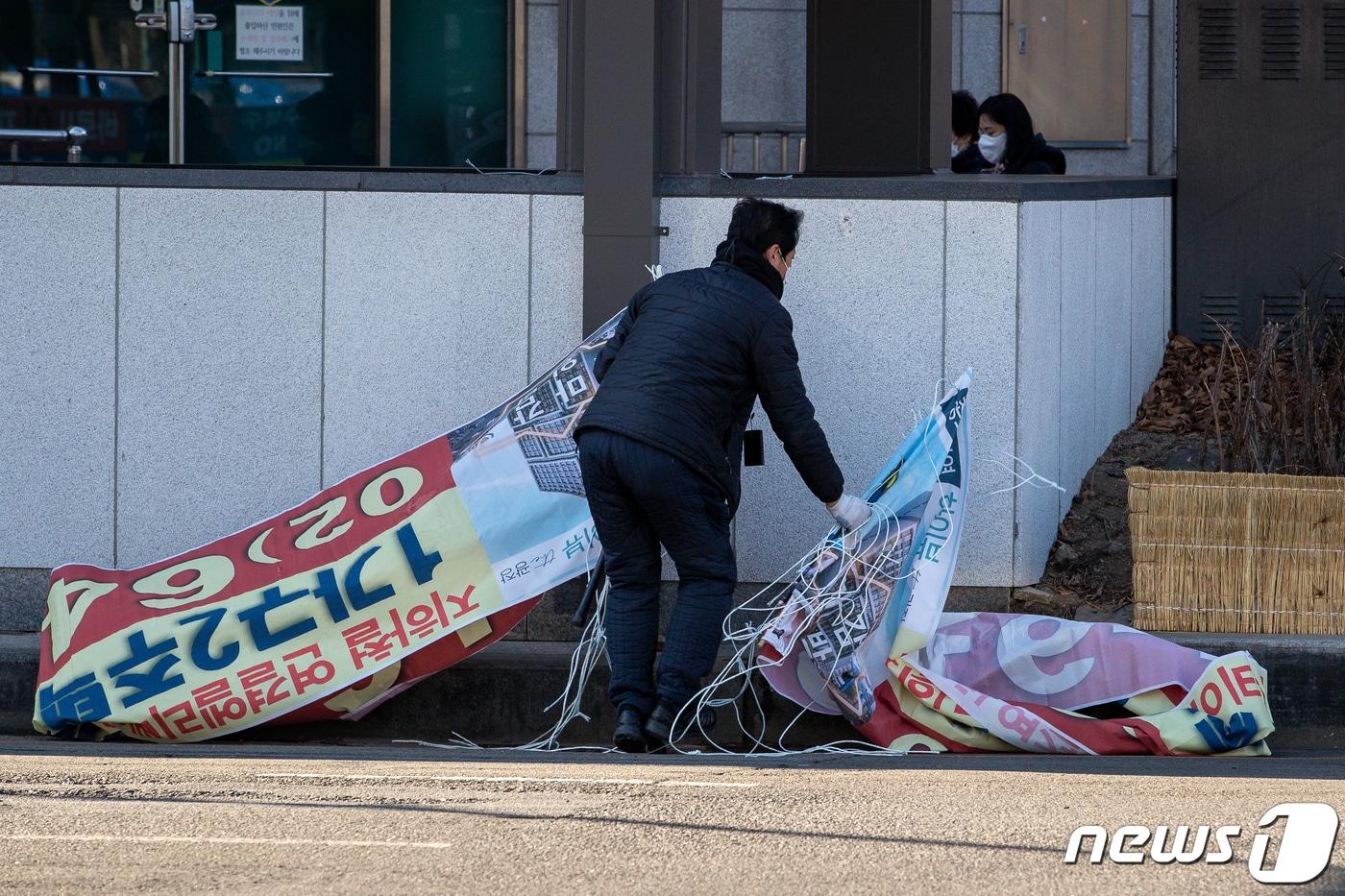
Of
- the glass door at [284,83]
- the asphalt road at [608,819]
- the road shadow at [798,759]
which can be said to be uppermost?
the glass door at [284,83]

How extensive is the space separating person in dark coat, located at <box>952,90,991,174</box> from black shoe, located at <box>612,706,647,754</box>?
223 inches

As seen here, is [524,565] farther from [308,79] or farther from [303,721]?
[308,79]

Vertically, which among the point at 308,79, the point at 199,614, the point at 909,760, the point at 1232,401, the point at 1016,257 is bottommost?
the point at 909,760

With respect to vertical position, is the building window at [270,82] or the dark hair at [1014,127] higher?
the building window at [270,82]

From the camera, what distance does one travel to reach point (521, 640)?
785cm

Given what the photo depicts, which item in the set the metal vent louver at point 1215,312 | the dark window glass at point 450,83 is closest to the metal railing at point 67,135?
the dark window glass at point 450,83

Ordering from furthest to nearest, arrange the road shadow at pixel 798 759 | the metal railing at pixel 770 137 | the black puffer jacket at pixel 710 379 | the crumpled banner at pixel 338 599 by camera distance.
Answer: the metal railing at pixel 770 137 < the crumpled banner at pixel 338 599 < the black puffer jacket at pixel 710 379 < the road shadow at pixel 798 759

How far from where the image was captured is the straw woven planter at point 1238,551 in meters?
7.36

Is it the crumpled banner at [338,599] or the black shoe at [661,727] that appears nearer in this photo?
the black shoe at [661,727]

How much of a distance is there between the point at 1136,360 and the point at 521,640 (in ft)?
13.7

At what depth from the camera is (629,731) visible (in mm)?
6434

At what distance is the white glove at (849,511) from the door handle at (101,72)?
7501mm

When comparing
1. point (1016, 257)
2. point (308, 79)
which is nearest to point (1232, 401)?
point (1016, 257)

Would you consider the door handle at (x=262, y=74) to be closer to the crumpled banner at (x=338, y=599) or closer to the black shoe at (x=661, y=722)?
the crumpled banner at (x=338, y=599)
